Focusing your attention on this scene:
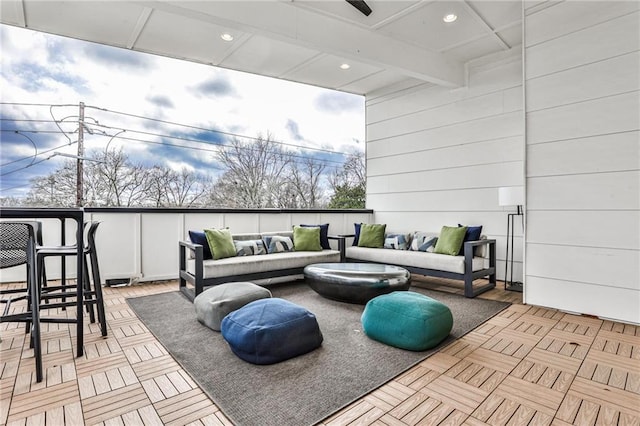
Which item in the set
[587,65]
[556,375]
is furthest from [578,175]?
[556,375]

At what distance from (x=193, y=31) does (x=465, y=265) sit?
168 inches

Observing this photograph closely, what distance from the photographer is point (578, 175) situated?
126 inches

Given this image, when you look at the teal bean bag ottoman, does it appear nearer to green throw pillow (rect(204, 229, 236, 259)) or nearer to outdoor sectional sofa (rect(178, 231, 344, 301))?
outdoor sectional sofa (rect(178, 231, 344, 301))

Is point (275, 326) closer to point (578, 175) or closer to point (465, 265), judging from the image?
point (465, 265)

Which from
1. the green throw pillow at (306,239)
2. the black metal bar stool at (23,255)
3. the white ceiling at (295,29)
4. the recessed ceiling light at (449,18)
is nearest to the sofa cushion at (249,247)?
the green throw pillow at (306,239)

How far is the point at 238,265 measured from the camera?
150 inches

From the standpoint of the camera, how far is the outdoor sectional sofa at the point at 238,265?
3564mm

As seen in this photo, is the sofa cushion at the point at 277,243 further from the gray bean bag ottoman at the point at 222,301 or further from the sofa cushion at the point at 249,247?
the gray bean bag ottoman at the point at 222,301

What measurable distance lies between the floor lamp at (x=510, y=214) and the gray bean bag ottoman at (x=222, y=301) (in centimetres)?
300

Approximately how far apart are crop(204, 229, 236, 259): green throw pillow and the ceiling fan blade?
2871 mm

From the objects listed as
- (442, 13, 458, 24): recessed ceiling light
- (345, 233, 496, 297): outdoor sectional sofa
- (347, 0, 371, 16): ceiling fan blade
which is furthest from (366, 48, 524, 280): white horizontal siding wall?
(347, 0, 371, 16): ceiling fan blade

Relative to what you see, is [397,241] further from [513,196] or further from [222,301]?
[222,301]

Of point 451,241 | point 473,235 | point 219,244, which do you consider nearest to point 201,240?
point 219,244

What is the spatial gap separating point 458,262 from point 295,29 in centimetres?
325
